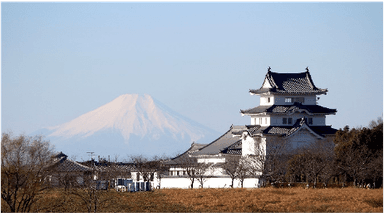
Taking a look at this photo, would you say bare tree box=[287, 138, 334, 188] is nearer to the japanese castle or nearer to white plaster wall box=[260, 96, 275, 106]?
the japanese castle

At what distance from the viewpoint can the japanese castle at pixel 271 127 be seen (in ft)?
167

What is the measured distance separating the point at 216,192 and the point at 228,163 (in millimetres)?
9823

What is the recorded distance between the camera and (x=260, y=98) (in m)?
57.5

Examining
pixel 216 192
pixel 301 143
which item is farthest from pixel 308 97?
pixel 216 192

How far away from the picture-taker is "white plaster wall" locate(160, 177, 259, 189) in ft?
151

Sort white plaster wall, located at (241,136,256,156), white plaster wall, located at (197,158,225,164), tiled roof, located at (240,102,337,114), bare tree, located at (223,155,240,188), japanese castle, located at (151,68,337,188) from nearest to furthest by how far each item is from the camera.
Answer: bare tree, located at (223,155,240,188) < japanese castle, located at (151,68,337,188) < white plaster wall, located at (241,136,256,156) < tiled roof, located at (240,102,337,114) < white plaster wall, located at (197,158,225,164)

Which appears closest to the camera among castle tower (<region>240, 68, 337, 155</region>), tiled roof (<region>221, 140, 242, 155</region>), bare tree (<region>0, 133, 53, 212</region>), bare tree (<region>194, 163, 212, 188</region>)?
bare tree (<region>0, 133, 53, 212</region>)

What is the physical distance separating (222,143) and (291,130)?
28.4ft

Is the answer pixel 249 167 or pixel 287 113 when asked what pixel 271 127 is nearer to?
pixel 287 113

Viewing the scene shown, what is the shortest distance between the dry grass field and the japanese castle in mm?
9822

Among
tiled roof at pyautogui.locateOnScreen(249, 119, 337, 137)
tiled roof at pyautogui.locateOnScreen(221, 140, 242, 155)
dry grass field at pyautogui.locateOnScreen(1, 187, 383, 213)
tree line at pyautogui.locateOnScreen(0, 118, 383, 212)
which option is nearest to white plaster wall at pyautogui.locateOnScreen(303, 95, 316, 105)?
tiled roof at pyautogui.locateOnScreen(249, 119, 337, 137)

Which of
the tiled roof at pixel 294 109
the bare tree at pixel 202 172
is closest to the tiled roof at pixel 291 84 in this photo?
the tiled roof at pixel 294 109

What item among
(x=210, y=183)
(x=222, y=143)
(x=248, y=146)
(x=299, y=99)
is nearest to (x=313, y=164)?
(x=210, y=183)

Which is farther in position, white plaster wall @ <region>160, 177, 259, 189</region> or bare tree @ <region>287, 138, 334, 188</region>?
white plaster wall @ <region>160, 177, 259, 189</region>
